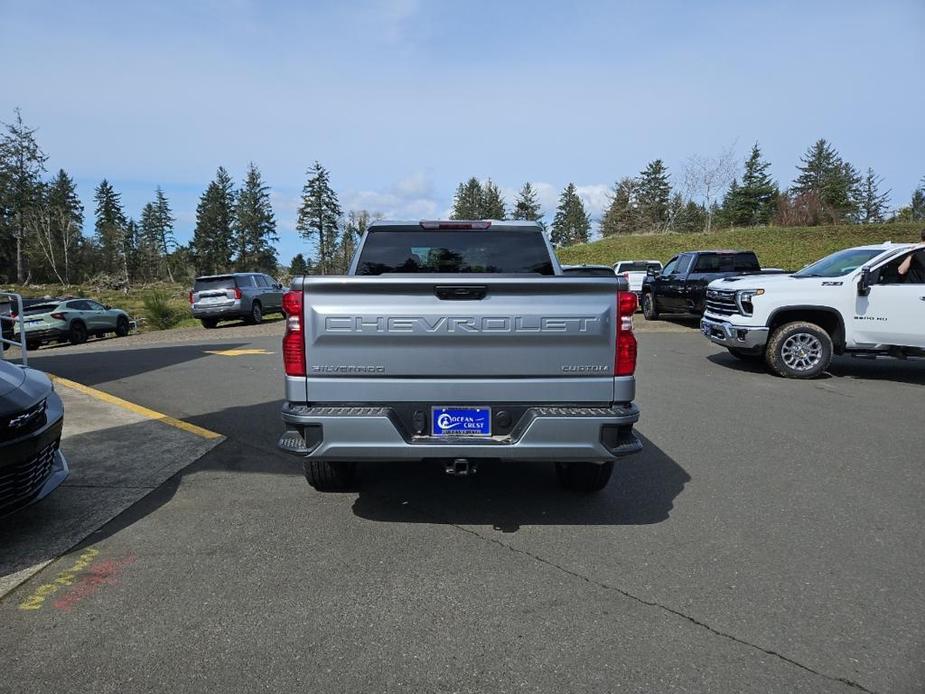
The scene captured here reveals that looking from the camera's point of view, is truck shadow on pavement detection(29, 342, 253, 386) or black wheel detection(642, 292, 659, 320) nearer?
truck shadow on pavement detection(29, 342, 253, 386)

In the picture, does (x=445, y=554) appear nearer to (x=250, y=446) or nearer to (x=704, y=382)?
(x=250, y=446)

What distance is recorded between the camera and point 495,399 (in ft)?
11.5

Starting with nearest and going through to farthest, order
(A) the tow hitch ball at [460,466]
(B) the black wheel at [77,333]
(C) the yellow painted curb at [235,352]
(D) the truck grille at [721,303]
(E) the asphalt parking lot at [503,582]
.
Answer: (E) the asphalt parking lot at [503,582], (A) the tow hitch ball at [460,466], (D) the truck grille at [721,303], (C) the yellow painted curb at [235,352], (B) the black wheel at [77,333]

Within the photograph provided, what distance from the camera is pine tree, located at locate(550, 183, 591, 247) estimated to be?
106 metres

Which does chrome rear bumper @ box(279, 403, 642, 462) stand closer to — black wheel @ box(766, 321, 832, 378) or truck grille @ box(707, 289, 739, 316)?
black wheel @ box(766, 321, 832, 378)

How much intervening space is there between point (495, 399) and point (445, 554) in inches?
37.6

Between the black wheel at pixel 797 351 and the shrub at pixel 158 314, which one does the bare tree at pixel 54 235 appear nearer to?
the shrub at pixel 158 314

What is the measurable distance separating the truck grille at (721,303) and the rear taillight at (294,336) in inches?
314

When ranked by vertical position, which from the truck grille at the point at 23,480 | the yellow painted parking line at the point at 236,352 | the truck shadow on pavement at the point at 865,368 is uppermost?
the truck grille at the point at 23,480

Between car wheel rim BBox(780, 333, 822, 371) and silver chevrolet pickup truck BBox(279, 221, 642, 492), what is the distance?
22.5 feet

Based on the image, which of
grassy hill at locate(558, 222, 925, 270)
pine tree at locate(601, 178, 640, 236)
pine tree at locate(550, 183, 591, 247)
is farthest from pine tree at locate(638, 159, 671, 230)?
grassy hill at locate(558, 222, 925, 270)

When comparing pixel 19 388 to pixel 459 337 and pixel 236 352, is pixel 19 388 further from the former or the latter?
pixel 236 352

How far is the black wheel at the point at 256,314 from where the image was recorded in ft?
69.2

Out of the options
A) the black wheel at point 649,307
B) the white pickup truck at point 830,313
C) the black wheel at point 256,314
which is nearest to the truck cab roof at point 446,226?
the white pickup truck at point 830,313
